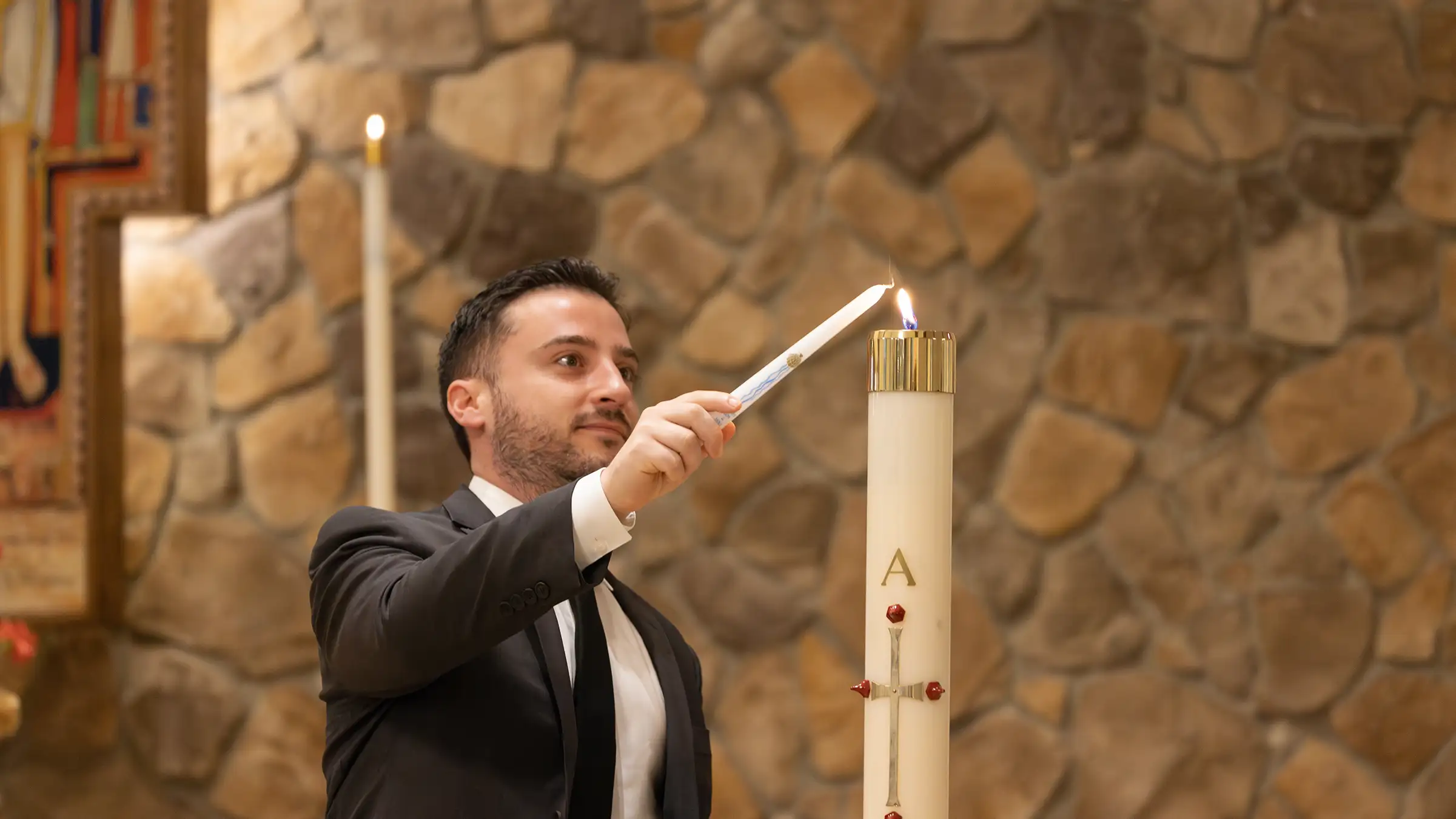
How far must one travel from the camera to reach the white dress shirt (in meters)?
1.39

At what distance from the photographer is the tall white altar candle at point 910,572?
0.89m

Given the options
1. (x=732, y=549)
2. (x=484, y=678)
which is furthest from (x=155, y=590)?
(x=484, y=678)

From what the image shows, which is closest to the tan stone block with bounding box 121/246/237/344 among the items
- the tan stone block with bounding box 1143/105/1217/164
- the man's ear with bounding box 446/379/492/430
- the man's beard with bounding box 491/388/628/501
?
the man's ear with bounding box 446/379/492/430

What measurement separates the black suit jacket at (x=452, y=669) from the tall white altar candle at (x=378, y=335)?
22 centimetres

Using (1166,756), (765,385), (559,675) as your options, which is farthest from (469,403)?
(1166,756)

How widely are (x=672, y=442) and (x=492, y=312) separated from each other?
0.61 metres

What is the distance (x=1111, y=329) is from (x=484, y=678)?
157cm

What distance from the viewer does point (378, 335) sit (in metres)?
1.65

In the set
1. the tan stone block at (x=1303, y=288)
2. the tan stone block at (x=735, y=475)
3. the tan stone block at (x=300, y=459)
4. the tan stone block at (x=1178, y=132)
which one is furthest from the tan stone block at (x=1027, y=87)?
the tan stone block at (x=300, y=459)

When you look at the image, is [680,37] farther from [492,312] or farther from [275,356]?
[492,312]

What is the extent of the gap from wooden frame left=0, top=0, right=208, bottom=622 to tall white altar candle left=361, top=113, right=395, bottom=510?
0.84 m

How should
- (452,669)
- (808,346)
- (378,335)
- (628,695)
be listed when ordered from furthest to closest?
(378,335) < (628,695) < (452,669) < (808,346)

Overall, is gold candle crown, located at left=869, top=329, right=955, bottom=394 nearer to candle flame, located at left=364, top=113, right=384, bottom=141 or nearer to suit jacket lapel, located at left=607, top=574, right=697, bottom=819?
suit jacket lapel, located at left=607, top=574, right=697, bottom=819

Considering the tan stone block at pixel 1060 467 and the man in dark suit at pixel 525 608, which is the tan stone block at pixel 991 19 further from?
the man in dark suit at pixel 525 608
